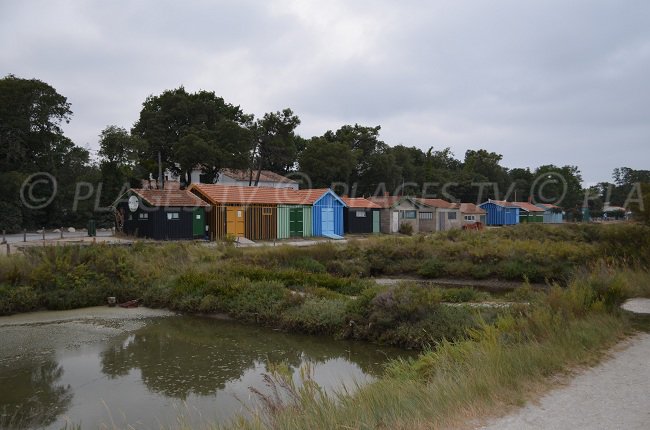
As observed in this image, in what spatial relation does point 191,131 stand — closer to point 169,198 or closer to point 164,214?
point 169,198

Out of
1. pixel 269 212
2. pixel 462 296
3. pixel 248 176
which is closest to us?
pixel 462 296

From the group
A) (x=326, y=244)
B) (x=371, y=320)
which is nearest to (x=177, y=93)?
(x=326, y=244)

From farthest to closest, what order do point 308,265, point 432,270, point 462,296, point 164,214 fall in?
point 164,214 < point 432,270 < point 308,265 < point 462,296

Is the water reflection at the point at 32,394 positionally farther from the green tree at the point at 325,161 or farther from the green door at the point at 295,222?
the green tree at the point at 325,161

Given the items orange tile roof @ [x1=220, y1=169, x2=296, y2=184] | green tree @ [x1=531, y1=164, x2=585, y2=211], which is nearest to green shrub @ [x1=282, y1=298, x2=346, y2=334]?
→ orange tile roof @ [x1=220, y1=169, x2=296, y2=184]

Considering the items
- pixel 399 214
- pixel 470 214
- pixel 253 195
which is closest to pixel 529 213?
pixel 470 214

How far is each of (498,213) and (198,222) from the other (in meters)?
38.3

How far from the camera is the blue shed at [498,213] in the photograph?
56812mm

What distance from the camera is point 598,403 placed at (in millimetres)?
4828

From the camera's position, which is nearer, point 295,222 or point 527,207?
point 295,222

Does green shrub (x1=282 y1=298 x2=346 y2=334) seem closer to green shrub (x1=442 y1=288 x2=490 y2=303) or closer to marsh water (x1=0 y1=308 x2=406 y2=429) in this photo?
marsh water (x1=0 y1=308 x2=406 y2=429)

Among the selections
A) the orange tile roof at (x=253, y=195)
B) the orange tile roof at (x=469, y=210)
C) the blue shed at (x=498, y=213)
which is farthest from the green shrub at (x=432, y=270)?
the blue shed at (x=498, y=213)

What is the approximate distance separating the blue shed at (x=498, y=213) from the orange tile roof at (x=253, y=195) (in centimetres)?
2861

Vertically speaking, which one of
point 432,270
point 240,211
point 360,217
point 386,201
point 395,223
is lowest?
point 432,270
